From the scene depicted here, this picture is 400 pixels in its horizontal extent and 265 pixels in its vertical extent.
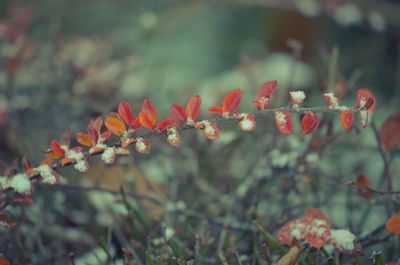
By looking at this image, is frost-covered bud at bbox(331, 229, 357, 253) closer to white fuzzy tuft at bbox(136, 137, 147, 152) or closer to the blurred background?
the blurred background

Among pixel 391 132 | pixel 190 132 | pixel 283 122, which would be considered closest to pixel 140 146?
pixel 283 122

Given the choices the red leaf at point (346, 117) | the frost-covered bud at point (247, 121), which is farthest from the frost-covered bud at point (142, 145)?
the red leaf at point (346, 117)

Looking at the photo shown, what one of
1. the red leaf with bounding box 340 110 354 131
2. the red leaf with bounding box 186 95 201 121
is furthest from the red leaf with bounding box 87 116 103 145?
the red leaf with bounding box 340 110 354 131

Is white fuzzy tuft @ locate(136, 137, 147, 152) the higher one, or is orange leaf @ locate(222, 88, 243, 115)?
orange leaf @ locate(222, 88, 243, 115)

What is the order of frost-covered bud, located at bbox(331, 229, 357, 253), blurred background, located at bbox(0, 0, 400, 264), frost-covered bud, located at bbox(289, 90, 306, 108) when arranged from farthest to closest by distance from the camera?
blurred background, located at bbox(0, 0, 400, 264), frost-covered bud, located at bbox(331, 229, 357, 253), frost-covered bud, located at bbox(289, 90, 306, 108)

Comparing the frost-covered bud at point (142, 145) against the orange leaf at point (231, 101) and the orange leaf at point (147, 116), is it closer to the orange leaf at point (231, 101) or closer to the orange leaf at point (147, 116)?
the orange leaf at point (147, 116)

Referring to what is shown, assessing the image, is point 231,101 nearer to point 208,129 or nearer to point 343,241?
point 208,129

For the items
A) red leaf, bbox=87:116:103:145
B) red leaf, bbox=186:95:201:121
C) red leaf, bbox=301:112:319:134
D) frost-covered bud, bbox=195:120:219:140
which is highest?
red leaf, bbox=87:116:103:145

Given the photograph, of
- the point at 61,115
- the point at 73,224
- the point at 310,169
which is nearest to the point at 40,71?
the point at 61,115
